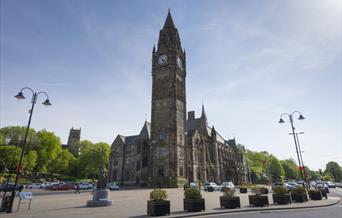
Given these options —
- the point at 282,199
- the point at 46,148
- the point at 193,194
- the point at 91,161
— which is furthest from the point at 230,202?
the point at 91,161

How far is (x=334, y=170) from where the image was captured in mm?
143375

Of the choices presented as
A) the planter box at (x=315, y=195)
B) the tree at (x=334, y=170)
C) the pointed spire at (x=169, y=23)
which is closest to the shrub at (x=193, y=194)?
the planter box at (x=315, y=195)

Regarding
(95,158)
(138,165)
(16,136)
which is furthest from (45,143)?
(138,165)

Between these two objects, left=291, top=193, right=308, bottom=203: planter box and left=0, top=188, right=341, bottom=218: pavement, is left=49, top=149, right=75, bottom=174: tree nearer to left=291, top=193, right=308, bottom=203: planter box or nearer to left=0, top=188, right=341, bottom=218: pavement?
left=0, top=188, right=341, bottom=218: pavement

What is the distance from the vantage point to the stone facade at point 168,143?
51.9 metres

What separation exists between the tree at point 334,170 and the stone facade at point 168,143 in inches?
4365

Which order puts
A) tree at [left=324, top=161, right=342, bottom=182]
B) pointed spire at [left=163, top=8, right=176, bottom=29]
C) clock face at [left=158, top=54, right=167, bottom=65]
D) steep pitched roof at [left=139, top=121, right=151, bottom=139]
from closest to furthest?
clock face at [left=158, top=54, right=167, bottom=65]
pointed spire at [left=163, top=8, right=176, bottom=29]
steep pitched roof at [left=139, top=121, right=151, bottom=139]
tree at [left=324, top=161, right=342, bottom=182]

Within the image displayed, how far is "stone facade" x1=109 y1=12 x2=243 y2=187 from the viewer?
170 ft

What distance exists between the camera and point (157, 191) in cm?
1281

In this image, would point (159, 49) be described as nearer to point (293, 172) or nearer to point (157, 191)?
point (157, 191)

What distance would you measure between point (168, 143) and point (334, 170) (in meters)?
144

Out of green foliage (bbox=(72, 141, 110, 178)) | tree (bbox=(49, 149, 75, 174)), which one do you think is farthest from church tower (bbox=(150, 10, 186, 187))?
tree (bbox=(49, 149, 75, 174))

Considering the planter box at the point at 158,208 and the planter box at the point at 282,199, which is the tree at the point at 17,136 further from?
the planter box at the point at 282,199

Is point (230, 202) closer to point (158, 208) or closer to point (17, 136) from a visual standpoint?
point (158, 208)
